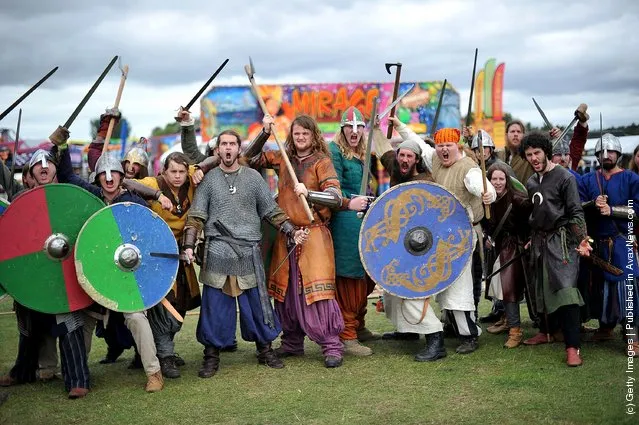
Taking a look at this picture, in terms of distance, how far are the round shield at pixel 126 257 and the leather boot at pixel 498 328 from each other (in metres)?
2.71

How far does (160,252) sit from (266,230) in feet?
3.39

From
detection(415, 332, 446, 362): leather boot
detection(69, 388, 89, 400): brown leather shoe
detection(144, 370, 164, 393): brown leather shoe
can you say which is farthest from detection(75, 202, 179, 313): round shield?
detection(415, 332, 446, 362): leather boot

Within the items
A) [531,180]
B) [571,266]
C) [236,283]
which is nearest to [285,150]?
[236,283]

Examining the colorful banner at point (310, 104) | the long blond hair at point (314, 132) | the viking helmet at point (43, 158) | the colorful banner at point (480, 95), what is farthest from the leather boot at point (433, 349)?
the colorful banner at point (310, 104)

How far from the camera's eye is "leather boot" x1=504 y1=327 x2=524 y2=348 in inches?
226

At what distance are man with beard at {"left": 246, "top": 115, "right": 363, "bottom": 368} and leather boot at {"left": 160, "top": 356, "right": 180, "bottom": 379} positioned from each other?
85cm

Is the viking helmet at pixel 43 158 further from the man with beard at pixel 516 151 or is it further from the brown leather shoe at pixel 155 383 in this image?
the man with beard at pixel 516 151

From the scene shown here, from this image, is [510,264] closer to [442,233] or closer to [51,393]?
[442,233]

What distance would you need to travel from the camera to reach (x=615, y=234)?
557 cm

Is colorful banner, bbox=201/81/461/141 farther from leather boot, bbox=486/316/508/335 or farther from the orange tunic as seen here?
the orange tunic

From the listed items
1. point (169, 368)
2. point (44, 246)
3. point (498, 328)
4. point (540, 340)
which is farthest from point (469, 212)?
point (44, 246)

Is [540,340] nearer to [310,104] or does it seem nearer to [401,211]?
[401,211]

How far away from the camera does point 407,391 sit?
4.73 metres

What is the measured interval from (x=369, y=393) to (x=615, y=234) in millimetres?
2200
